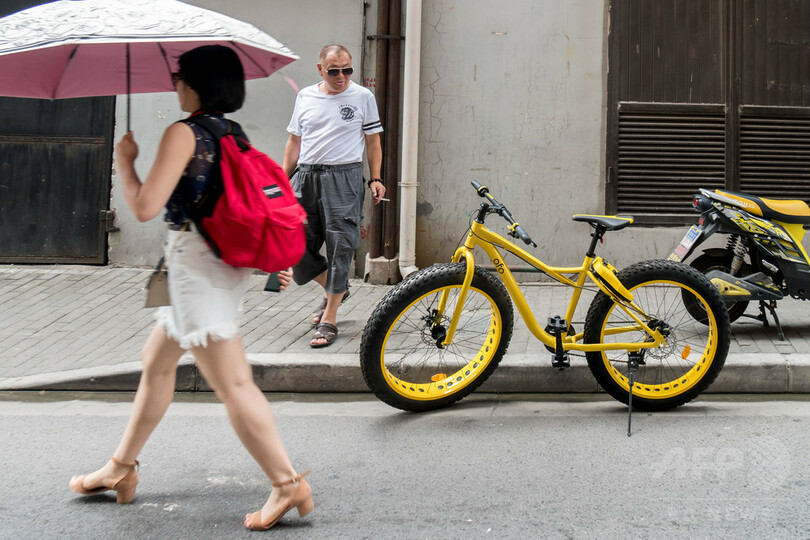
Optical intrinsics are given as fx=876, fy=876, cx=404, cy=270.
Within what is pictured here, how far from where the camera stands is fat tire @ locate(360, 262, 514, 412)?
4.34m

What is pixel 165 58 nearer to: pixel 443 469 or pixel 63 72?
pixel 63 72

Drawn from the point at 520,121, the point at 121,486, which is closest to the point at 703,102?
the point at 520,121

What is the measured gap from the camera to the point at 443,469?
3846 millimetres

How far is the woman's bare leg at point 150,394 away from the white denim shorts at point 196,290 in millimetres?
171

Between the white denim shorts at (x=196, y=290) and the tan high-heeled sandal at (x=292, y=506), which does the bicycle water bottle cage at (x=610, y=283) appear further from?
the white denim shorts at (x=196, y=290)

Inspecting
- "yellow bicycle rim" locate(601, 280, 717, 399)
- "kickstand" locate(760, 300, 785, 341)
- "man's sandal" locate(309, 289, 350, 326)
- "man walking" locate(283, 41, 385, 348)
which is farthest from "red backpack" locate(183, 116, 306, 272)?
"kickstand" locate(760, 300, 785, 341)

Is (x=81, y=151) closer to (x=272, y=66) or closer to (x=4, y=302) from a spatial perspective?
(x=4, y=302)

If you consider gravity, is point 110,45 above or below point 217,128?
above

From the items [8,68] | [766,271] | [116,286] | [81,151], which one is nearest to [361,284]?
[116,286]

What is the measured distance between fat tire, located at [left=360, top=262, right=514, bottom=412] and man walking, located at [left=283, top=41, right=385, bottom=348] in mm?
1283

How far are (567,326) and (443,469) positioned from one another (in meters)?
1.25

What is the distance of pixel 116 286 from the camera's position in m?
7.37

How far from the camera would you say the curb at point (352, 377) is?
198 inches

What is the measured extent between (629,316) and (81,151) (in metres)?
5.46
